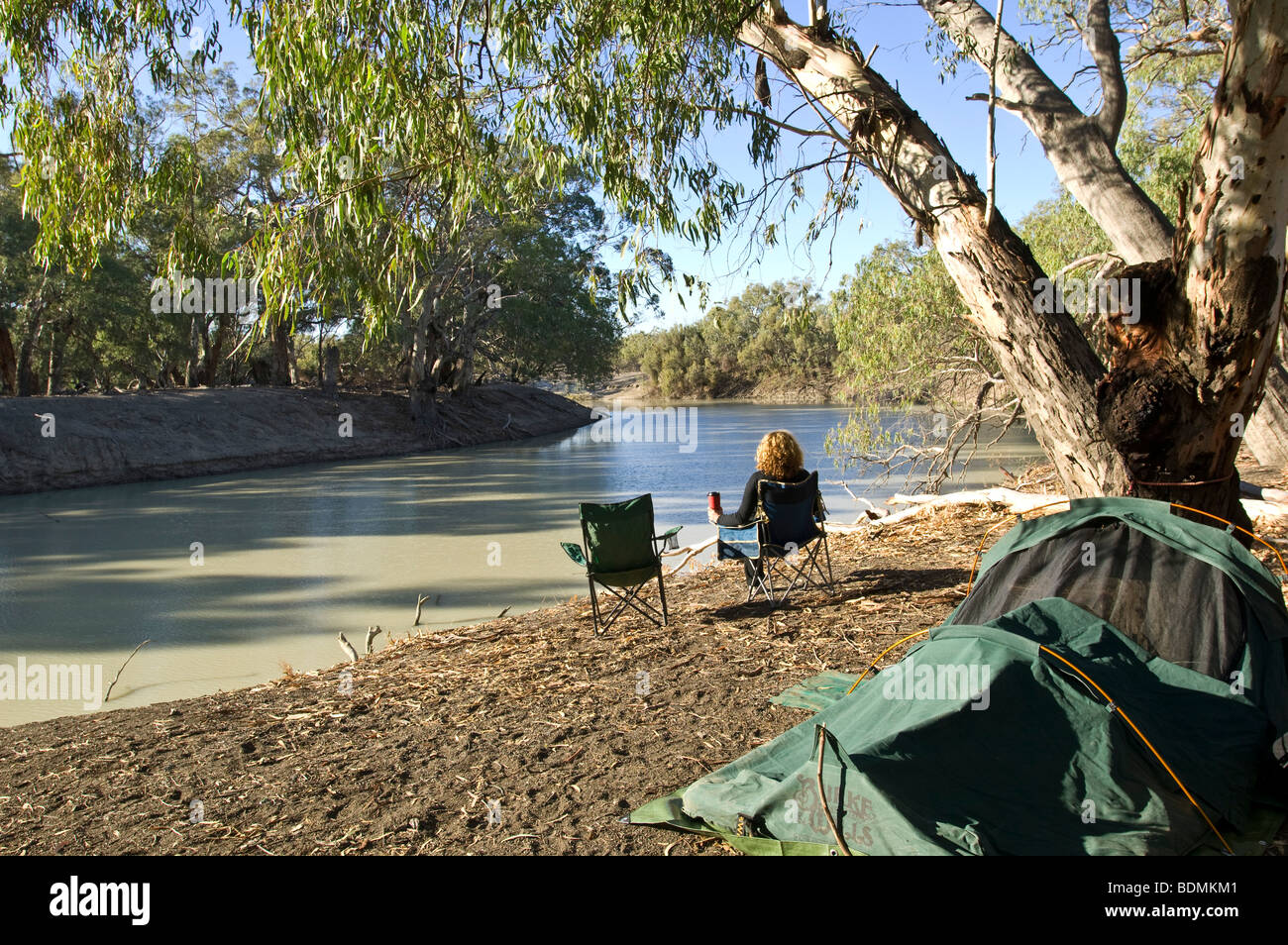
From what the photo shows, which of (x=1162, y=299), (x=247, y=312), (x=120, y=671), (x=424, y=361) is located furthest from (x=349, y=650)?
(x=424, y=361)

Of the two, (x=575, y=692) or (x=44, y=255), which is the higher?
(x=44, y=255)

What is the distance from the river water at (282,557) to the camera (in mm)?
6250

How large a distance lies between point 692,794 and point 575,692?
150 cm

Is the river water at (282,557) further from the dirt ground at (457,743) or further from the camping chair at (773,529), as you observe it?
the camping chair at (773,529)

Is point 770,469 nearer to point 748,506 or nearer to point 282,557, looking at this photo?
point 748,506

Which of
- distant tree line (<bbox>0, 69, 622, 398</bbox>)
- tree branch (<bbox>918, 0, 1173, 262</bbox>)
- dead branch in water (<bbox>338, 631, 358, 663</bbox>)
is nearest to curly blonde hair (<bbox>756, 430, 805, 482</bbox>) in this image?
tree branch (<bbox>918, 0, 1173, 262</bbox>)

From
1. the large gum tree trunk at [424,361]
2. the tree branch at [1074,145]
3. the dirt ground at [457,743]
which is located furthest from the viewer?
the large gum tree trunk at [424,361]

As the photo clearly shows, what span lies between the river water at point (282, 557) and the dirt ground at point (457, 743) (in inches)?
53.3

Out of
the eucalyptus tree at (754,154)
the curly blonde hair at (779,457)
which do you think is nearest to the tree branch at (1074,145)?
the eucalyptus tree at (754,154)

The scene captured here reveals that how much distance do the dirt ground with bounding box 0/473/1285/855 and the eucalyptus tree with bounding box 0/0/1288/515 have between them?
165 centimetres

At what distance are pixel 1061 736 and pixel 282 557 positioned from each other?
29.0 ft

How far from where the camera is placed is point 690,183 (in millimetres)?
5695
